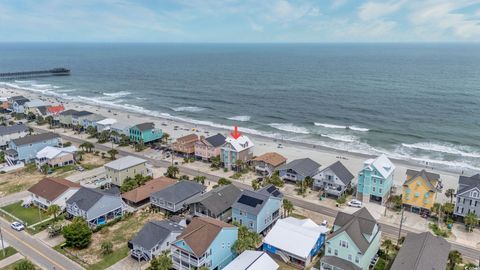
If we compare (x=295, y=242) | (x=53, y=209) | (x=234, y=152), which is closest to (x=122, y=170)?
(x=53, y=209)

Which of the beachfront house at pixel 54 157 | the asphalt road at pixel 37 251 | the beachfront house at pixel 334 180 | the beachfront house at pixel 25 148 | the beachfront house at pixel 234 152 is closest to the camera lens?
the asphalt road at pixel 37 251

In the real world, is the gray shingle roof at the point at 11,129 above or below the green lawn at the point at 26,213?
above

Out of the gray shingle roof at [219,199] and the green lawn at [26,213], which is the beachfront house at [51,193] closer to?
the green lawn at [26,213]

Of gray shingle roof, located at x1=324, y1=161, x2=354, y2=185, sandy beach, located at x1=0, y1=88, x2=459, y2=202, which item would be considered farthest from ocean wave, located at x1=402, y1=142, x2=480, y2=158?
gray shingle roof, located at x1=324, y1=161, x2=354, y2=185

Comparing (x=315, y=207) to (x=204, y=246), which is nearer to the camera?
(x=204, y=246)

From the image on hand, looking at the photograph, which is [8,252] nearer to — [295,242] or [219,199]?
[219,199]

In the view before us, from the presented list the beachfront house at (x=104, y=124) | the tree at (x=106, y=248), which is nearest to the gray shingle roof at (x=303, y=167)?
the tree at (x=106, y=248)
